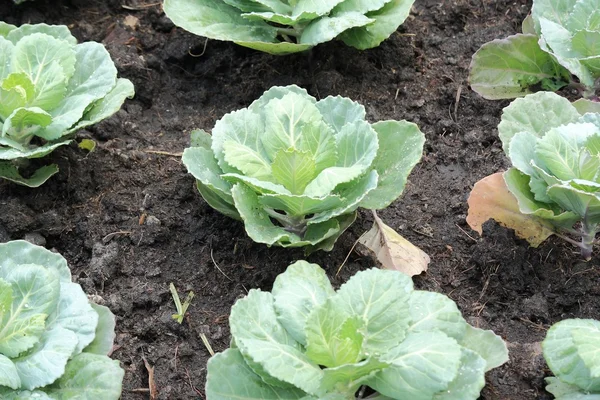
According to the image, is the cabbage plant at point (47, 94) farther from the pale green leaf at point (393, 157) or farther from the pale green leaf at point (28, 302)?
the pale green leaf at point (393, 157)

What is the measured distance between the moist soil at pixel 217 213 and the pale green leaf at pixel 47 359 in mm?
319

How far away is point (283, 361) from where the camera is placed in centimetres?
211

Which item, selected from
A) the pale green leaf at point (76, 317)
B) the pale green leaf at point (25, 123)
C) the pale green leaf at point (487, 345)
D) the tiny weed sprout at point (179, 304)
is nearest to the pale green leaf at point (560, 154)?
the pale green leaf at point (487, 345)

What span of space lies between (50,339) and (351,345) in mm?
898

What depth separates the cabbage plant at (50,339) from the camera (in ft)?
A: 7.33

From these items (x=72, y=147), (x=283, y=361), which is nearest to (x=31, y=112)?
(x=72, y=147)

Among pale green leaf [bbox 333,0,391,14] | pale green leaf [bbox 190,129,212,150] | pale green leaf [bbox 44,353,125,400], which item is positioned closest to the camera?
pale green leaf [bbox 44,353,125,400]

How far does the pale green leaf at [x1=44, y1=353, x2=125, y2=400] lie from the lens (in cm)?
226

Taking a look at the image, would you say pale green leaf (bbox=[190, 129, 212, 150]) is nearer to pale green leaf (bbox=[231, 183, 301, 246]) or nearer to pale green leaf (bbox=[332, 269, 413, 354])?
pale green leaf (bbox=[231, 183, 301, 246])

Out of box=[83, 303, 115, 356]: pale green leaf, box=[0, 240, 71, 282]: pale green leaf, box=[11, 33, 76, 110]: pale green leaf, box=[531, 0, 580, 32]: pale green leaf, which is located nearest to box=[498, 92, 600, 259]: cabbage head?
box=[531, 0, 580, 32]: pale green leaf

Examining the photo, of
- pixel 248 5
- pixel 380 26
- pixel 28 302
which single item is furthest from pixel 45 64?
pixel 380 26

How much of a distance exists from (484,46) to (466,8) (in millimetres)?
472

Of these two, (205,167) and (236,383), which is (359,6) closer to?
(205,167)

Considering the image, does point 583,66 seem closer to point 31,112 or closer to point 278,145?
point 278,145
